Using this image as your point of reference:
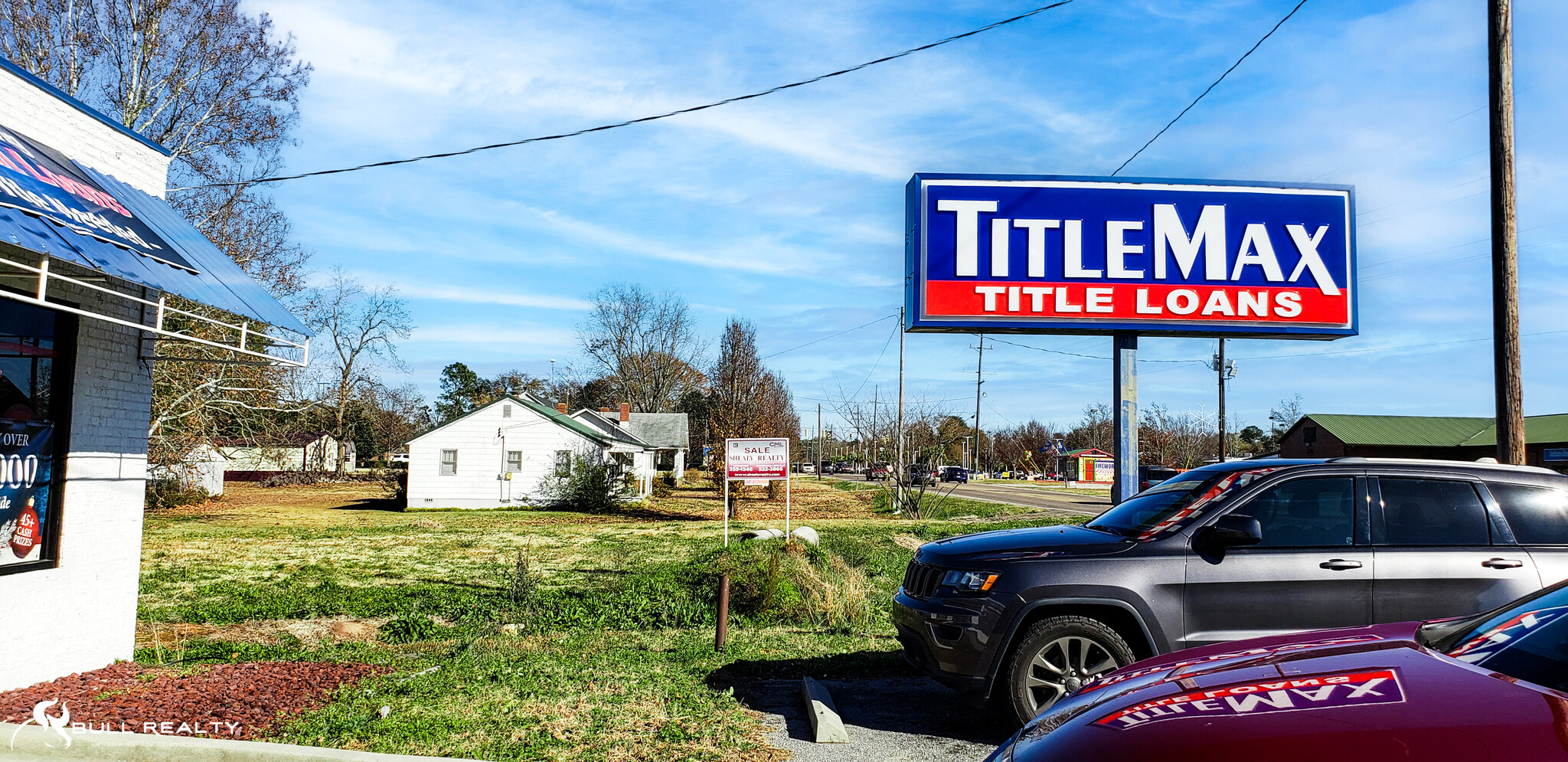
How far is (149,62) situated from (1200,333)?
25121 mm

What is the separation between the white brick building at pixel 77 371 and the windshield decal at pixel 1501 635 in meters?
7.32

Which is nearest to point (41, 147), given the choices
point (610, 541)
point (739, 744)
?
point (739, 744)

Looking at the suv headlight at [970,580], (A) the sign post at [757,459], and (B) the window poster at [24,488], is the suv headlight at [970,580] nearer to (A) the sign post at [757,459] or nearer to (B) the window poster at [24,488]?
(B) the window poster at [24,488]

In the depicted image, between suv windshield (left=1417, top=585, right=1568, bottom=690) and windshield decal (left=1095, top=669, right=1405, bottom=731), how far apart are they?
1.12 ft

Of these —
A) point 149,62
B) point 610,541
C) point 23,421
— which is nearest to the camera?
point 23,421

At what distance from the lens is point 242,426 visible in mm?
27078

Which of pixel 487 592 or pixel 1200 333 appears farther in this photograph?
pixel 487 592

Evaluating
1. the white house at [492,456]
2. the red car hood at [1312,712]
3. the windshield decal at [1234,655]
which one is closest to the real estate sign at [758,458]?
the windshield decal at [1234,655]

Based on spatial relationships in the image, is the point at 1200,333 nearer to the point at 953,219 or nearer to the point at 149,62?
the point at 953,219

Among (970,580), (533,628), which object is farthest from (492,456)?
(970,580)

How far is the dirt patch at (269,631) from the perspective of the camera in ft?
29.6

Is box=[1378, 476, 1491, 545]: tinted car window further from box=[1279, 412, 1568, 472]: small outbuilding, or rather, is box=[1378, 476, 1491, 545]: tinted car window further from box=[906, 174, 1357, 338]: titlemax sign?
box=[1279, 412, 1568, 472]: small outbuilding

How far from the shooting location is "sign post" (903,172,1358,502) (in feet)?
36.7

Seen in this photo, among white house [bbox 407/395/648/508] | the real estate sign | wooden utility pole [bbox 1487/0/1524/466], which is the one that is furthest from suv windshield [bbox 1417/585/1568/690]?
white house [bbox 407/395/648/508]
